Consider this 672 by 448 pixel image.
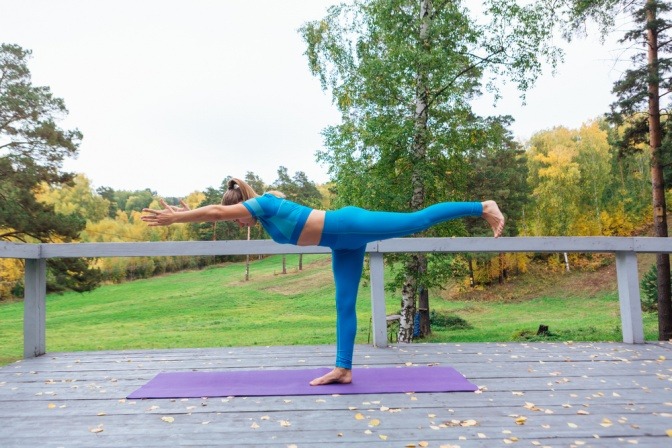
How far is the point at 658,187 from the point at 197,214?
992 cm

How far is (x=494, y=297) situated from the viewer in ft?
73.7

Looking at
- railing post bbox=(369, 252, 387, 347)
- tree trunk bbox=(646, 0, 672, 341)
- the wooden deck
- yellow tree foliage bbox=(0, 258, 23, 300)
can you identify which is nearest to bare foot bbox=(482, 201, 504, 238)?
the wooden deck

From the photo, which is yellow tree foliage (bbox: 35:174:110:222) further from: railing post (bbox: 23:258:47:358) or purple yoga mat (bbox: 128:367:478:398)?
purple yoga mat (bbox: 128:367:478:398)

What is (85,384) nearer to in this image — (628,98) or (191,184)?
(628,98)

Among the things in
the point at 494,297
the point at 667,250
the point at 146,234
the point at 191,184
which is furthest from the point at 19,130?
the point at 191,184

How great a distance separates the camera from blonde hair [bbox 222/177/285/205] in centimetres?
302

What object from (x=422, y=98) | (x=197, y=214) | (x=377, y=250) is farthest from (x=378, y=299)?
(x=422, y=98)


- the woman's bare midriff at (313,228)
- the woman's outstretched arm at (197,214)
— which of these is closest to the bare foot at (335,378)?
the woman's bare midriff at (313,228)

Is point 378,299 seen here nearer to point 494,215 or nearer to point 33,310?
point 494,215

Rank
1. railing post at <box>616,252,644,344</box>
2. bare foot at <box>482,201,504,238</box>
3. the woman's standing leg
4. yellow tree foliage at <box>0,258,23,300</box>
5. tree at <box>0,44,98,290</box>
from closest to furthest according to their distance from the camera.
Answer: the woman's standing leg
bare foot at <box>482,201,504,238</box>
railing post at <box>616,252,644,344</box>
tree at <box>0,44,98,290</box>
yellow tree foliage at <box>0,258,23,300</box>

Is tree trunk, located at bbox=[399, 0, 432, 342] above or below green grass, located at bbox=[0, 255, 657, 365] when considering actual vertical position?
above

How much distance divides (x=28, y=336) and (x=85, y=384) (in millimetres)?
1318

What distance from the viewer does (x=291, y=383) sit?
115 inches

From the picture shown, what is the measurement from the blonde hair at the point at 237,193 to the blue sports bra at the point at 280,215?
0.13 m
